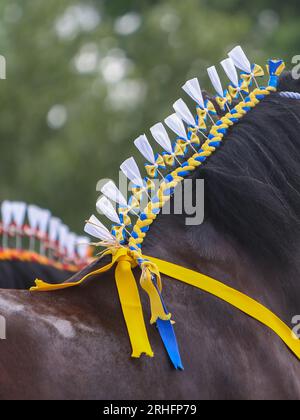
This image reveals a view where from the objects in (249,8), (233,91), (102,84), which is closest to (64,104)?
(102,84)

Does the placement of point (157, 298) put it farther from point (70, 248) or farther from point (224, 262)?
point (70, 248)

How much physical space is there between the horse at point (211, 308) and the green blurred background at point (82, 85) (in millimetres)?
7679

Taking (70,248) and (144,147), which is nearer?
(144,147)

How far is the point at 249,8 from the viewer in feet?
42.6

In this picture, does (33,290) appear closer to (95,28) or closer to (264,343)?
(264,343)

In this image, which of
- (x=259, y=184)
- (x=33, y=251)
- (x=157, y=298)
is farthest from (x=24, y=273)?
(x=157, y=298)

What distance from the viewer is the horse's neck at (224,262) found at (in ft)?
8.06

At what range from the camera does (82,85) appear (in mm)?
10742

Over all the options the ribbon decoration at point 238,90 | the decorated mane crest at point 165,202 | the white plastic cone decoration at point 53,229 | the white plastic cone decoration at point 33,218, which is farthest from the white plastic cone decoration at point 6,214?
the ribbon decoration at point 238,90

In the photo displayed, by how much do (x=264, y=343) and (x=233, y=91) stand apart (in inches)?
31.5

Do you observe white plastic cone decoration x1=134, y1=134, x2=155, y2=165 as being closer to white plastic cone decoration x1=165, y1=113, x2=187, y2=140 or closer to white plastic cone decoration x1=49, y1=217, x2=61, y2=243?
white plastic cone decoration x1=165, y1=113, x2=187, y2=140

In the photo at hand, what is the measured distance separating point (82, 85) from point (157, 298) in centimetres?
868

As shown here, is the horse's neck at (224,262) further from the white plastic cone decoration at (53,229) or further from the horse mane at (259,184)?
the white plastic cone decoration at (53,229)

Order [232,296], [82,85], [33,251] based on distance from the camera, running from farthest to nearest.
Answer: [82,85] → [33,251] → [232,296]
